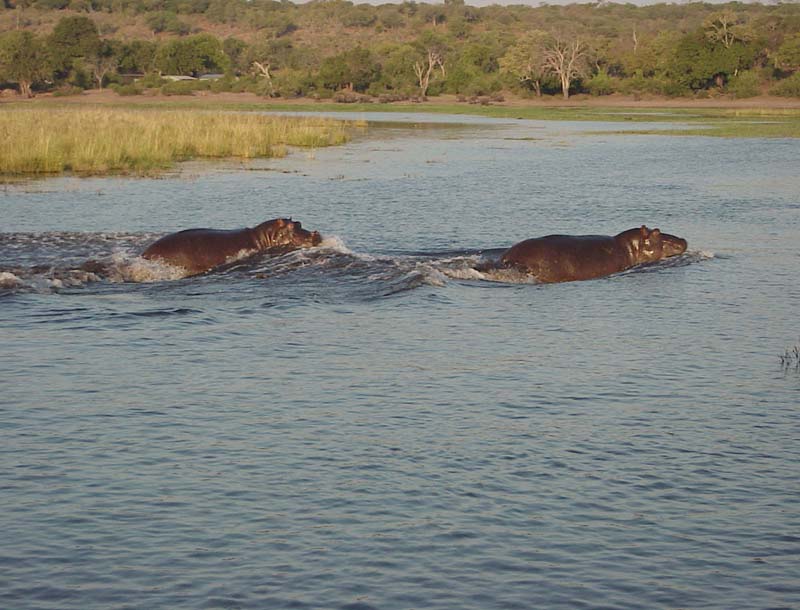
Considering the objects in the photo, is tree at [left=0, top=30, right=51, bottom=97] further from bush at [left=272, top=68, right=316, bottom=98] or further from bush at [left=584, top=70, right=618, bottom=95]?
bush at [left=584, top=70, right=618, bottom=95]

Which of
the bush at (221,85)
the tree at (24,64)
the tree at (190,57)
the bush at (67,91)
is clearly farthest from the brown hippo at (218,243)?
the tree at (190,57)

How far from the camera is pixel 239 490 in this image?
6344 millimetres

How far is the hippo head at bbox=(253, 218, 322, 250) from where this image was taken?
13.4 m

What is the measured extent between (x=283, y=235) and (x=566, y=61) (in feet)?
209

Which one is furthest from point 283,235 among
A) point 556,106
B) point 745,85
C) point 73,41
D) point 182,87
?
point 73,41

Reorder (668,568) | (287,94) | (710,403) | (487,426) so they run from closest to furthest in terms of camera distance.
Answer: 1. (668,568)
2. (487,426)
3. (710,403)
4. (287,94)

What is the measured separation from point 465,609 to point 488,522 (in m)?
0.94

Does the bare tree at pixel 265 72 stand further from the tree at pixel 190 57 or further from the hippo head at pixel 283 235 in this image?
the hippo head at pixel 283 235

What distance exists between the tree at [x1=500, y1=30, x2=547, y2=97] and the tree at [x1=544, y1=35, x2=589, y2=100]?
1.46ft

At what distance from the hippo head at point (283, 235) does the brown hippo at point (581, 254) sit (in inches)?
91.2

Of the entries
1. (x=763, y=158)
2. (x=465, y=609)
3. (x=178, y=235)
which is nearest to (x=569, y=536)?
(x=465, y=609)

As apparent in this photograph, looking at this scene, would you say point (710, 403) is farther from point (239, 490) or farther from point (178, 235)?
point (178, 235)

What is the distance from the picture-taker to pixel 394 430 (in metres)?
7.38

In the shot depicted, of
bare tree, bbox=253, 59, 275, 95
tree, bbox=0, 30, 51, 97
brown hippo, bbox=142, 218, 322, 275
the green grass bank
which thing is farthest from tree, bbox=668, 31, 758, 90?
brown hippo, bbox=142, 218, 322, 275
